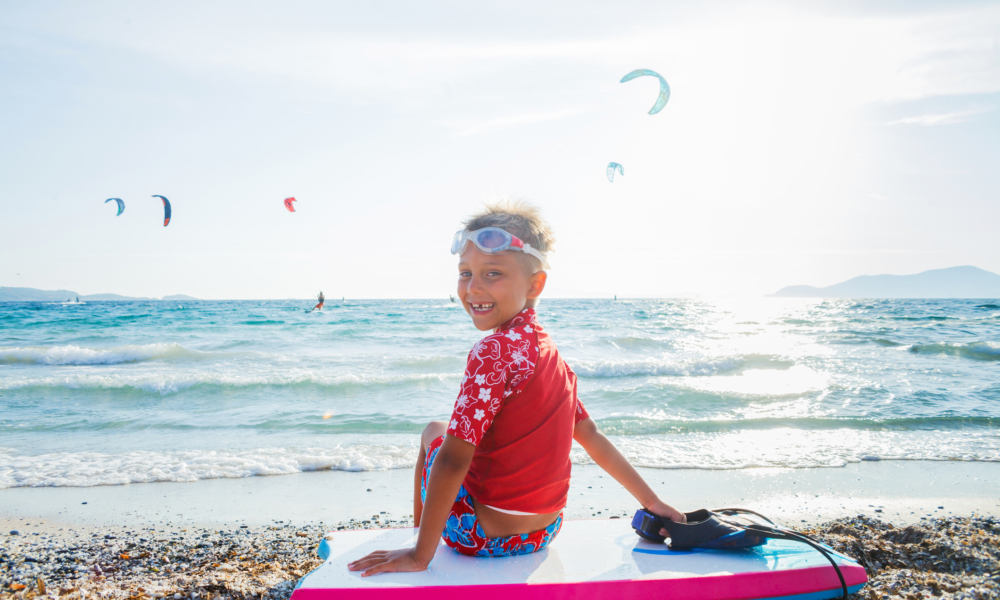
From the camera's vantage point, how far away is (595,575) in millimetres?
2008

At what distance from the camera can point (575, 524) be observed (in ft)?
8.58

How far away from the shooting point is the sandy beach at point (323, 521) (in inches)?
102

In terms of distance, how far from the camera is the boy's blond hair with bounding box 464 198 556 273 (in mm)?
2004

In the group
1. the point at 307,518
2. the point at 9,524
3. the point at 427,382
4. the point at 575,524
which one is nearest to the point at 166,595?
the point at 307,518

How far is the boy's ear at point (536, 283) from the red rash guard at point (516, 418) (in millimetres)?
80

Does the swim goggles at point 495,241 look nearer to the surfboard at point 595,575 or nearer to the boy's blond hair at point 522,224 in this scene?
the boy's blond hair at point 522,224

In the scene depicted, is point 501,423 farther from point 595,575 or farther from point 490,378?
point 595,575

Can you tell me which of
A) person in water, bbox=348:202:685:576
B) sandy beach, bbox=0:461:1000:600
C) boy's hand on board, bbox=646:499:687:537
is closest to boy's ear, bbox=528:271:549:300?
person in water, bbox=348:202:685:576

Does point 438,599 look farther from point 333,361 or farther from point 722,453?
point 333,361

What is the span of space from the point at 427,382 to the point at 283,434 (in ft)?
11.6

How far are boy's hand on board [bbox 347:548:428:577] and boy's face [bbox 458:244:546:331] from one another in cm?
82

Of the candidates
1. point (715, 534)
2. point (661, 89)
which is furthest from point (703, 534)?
point (661, 89)

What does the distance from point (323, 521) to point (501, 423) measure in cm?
241

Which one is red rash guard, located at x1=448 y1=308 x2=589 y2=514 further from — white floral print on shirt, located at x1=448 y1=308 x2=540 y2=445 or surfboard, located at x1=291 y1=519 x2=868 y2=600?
surfboard, located at x1=291 y1=519 x2=868 y2=600
